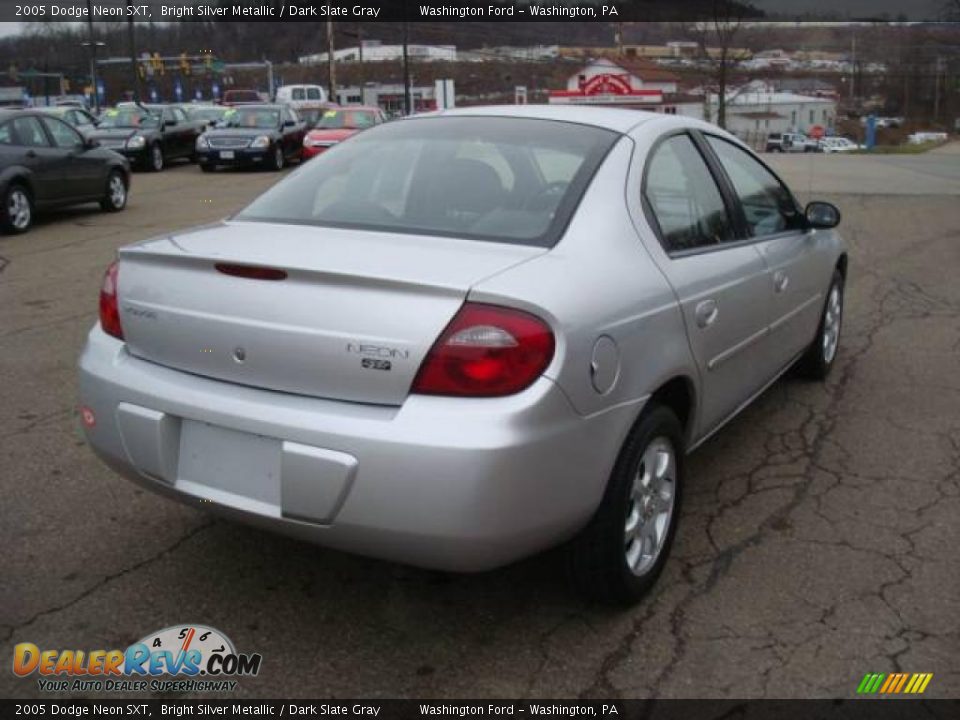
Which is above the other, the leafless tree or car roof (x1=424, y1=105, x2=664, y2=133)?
the leafless tree

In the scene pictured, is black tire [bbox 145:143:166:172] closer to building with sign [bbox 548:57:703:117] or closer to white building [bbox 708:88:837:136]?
building with sign [bbox 548:57:703:117]

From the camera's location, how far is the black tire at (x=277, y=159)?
2064 centimetres

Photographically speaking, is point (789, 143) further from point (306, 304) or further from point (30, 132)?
point (306, 304)

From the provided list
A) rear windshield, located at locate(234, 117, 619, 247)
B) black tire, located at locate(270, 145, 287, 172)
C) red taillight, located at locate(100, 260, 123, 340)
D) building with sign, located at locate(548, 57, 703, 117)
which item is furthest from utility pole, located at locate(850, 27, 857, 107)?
red taillight, located at locate(100, 260, 123, 340)

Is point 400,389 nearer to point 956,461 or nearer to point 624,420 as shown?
point 624,420

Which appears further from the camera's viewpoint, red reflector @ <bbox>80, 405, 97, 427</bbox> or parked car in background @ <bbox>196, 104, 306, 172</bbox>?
parked car in background @ <bbox>196, 104, 306, 172</bbox>

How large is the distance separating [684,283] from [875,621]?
48.9 inches

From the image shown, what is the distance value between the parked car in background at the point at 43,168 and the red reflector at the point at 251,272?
9791mm

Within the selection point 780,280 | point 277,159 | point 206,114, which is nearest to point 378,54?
point 206,114

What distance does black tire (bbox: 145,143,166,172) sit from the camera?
20.9 meters

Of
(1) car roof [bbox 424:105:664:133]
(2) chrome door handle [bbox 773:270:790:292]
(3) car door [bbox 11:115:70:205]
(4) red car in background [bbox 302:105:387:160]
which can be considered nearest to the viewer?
(1) car roof [bbox 424:105:664:133]

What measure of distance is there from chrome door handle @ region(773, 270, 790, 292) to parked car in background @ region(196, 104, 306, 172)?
17618mm

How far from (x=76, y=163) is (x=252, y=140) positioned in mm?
8028

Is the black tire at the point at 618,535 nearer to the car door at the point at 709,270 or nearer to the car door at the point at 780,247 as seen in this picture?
the car door at the point at 709,270
